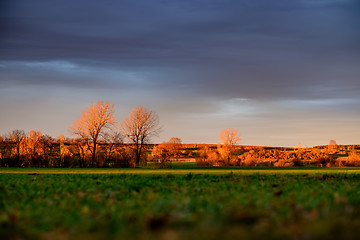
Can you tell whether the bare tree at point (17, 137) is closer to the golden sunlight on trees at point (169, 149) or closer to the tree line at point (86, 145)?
the tree line at point (86, 145)

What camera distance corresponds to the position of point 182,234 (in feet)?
14.1

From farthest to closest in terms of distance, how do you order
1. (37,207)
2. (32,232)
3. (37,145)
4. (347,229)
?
1. (37,145)
2. (37,207)
3. (32,232)
4. (347,229)

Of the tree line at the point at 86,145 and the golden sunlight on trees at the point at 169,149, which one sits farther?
the golden sunlight on trees at the point at 169,149

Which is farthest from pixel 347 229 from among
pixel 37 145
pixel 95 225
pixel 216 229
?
pixel 37 145

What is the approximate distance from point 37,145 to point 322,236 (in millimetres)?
66359

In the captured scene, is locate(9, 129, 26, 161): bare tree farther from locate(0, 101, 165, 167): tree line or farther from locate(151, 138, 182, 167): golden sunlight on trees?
locate(151, 138, 182, 167): golden sunlight on trees

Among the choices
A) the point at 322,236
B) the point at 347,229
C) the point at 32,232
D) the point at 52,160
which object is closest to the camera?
the point at 322,236

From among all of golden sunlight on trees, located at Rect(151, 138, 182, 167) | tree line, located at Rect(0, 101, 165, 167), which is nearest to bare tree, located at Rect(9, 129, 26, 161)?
tree line, located at Rect(0, 101, 165, 167)

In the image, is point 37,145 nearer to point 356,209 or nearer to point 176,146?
point 176,146

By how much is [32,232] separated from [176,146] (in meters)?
93.2

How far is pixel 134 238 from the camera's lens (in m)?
4.30

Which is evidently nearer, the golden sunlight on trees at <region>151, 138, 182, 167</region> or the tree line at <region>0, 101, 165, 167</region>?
the tree line at <region>0, 101, 165, 167</region>

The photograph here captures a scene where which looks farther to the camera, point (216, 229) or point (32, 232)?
point (32, 232)

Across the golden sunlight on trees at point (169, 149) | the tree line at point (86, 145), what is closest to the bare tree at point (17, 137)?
the tree line at point (86, 145)
